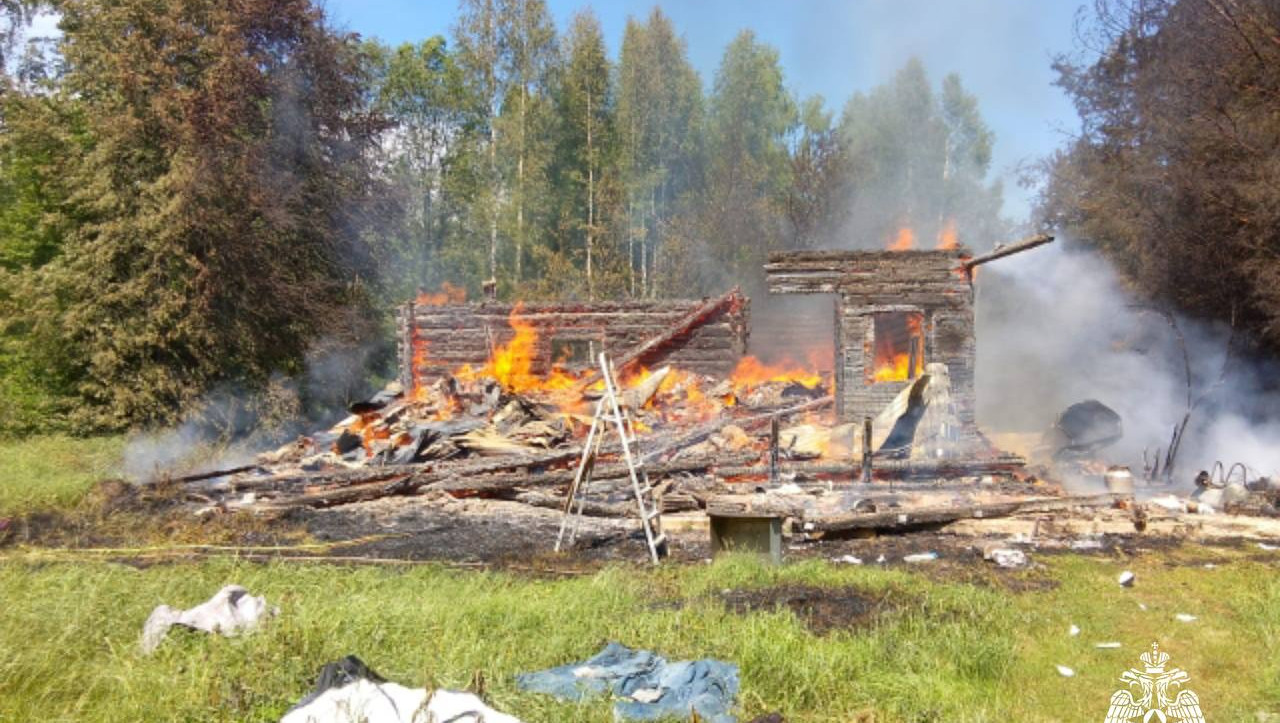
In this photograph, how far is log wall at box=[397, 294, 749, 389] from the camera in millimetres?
24391

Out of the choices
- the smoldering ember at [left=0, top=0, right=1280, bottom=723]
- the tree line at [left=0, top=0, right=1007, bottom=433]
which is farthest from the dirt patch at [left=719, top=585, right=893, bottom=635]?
the tree line at [left=0, top=0, right=1007, bottom=433]

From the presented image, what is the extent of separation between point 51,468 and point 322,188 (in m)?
11.5

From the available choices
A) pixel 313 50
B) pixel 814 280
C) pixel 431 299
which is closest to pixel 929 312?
pixel 814 280

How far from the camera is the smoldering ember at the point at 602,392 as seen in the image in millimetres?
6133

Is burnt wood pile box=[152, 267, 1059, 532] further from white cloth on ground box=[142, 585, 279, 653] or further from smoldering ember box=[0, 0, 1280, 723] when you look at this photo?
white cloth on ground box=[142, 585, 279, 653]

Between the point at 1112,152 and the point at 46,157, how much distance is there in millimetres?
30352

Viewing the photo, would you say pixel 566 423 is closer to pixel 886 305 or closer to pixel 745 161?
pixel 886 305

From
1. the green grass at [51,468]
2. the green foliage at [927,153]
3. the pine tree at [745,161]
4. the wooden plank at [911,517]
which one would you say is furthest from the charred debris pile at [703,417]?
the green foliage at [927,153]


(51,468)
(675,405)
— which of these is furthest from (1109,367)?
(51,468)

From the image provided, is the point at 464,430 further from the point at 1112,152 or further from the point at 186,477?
the point at 1112,152

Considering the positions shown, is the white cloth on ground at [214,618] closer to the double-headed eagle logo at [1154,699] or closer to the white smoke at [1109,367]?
the double-headed eagle logo at [1154,699]

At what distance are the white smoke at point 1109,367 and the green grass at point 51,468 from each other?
19240 millimetres

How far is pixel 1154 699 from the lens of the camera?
6.12 m

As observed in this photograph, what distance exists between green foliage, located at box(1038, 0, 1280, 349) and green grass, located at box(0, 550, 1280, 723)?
11.2 metres
